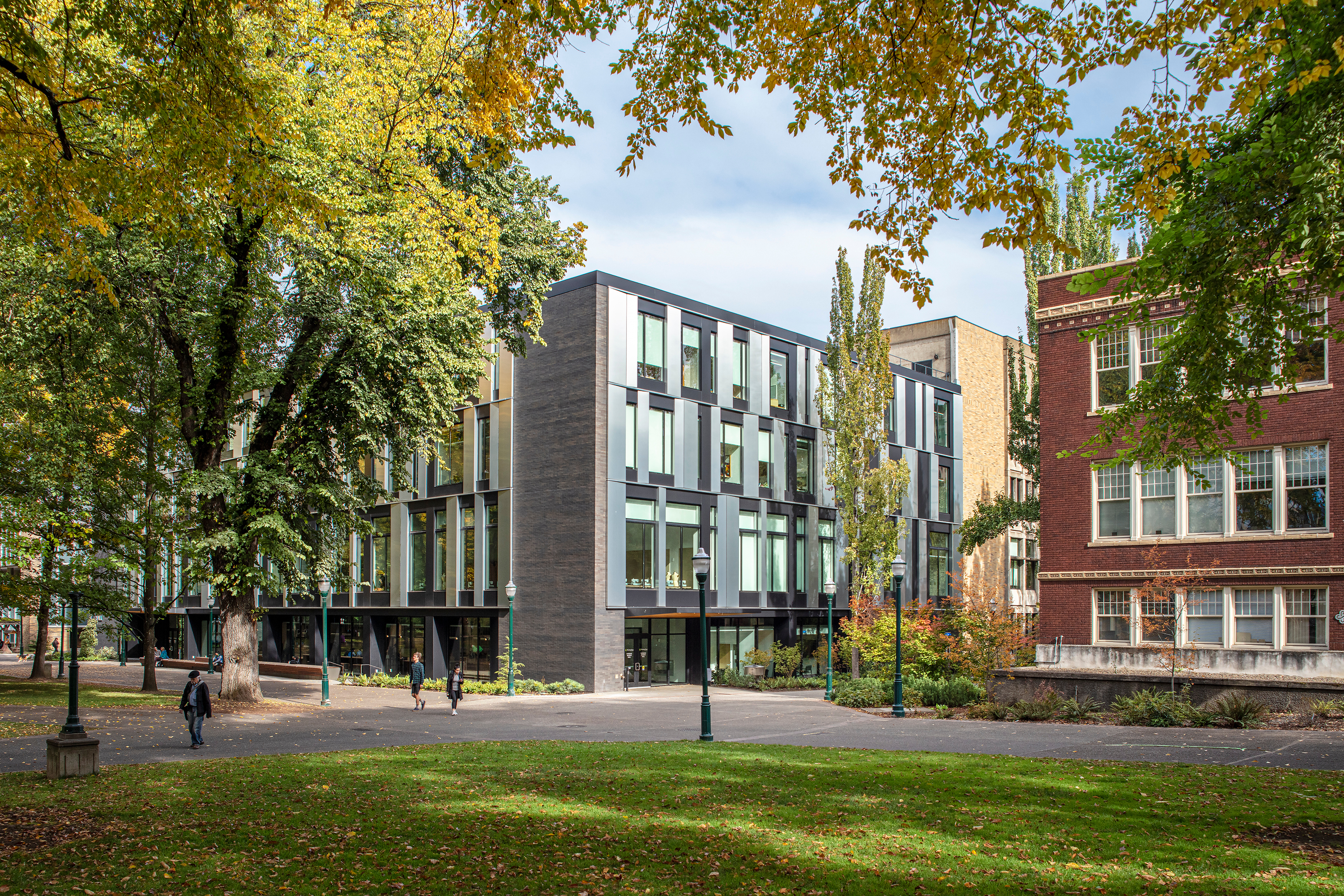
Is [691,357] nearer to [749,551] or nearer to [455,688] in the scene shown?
[749,551]

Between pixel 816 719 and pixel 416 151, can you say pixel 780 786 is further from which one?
pixel 416 151

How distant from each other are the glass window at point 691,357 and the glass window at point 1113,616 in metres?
19.4

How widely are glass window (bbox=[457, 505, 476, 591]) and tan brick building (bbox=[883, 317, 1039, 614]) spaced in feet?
89.7

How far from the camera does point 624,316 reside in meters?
39.0

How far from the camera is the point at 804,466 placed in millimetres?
47250

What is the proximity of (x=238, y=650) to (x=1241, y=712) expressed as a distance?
25.3m

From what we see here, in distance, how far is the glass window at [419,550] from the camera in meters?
44.6

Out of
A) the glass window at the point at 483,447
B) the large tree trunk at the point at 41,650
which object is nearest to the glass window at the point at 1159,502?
the glass window at the point at 483,447

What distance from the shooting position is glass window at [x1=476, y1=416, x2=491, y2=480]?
42.3 m

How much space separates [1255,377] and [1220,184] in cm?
294

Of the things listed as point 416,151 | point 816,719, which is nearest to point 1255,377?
point 816,719

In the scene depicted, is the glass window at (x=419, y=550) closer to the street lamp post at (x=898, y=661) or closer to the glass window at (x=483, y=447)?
the glass window at (x=483, y=447)

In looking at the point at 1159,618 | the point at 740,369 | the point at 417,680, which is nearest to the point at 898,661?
the point at 1159,618

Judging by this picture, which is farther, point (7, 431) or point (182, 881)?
point (7, 431)
